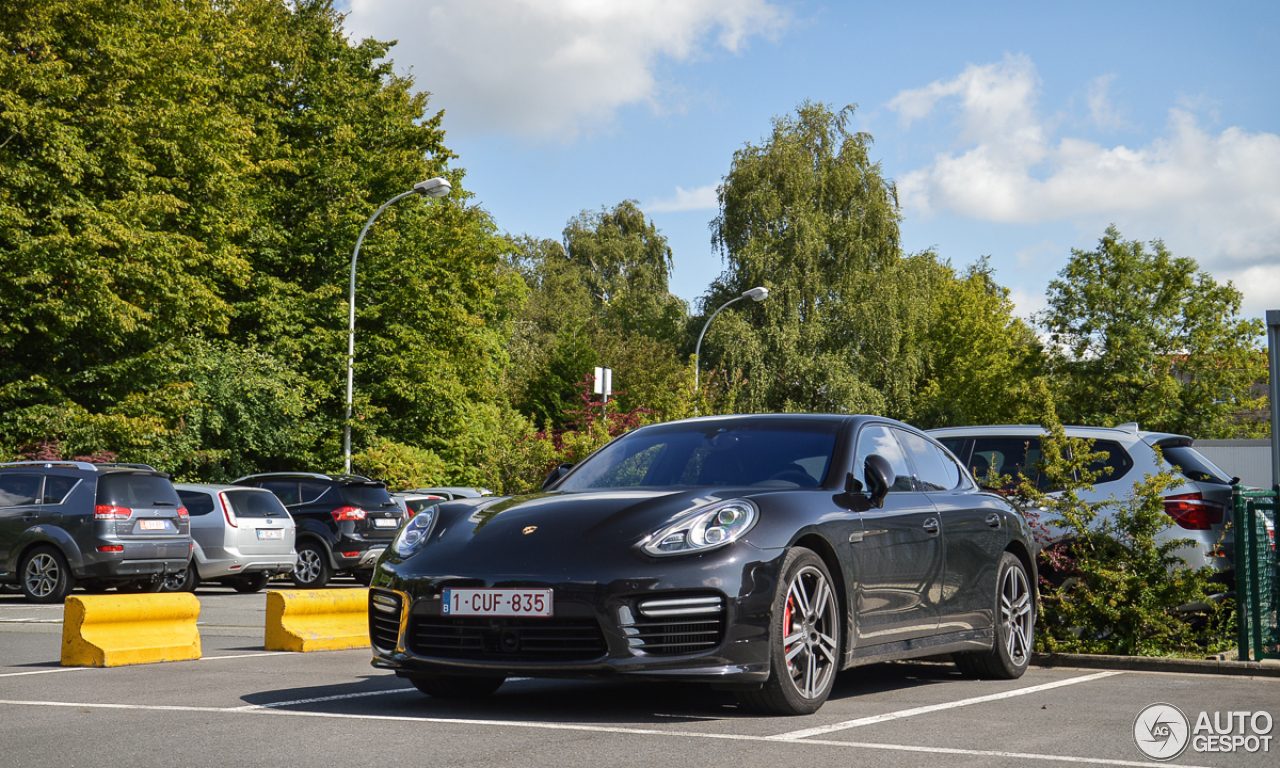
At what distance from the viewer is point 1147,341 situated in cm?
5294

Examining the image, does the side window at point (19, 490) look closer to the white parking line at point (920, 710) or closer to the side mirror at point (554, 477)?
the side mirror at point (554, 477)

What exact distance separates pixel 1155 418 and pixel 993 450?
146ft

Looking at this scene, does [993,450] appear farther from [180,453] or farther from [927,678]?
[180,453]

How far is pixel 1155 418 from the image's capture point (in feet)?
172

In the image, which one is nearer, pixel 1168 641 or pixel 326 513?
pixel 1168 641

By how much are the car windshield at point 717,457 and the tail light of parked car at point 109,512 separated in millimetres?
11028

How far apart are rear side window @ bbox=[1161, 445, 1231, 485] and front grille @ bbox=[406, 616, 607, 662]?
21.0 feet

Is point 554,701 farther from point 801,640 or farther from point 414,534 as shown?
point 801,640

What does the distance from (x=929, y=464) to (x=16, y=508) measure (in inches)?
509

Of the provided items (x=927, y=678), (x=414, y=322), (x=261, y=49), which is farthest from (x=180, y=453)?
(x=927, y=678)

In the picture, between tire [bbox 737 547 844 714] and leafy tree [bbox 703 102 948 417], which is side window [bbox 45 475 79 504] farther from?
leafy tree [bbox 703 102 948 417]

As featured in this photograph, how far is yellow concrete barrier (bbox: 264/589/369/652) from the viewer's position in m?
9.85

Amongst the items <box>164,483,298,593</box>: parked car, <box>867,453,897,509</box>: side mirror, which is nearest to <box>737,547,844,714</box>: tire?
<box>867,453,897,509</box>: side mirror

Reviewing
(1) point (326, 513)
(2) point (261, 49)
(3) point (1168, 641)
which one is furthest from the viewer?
(2) point (261, 49)
